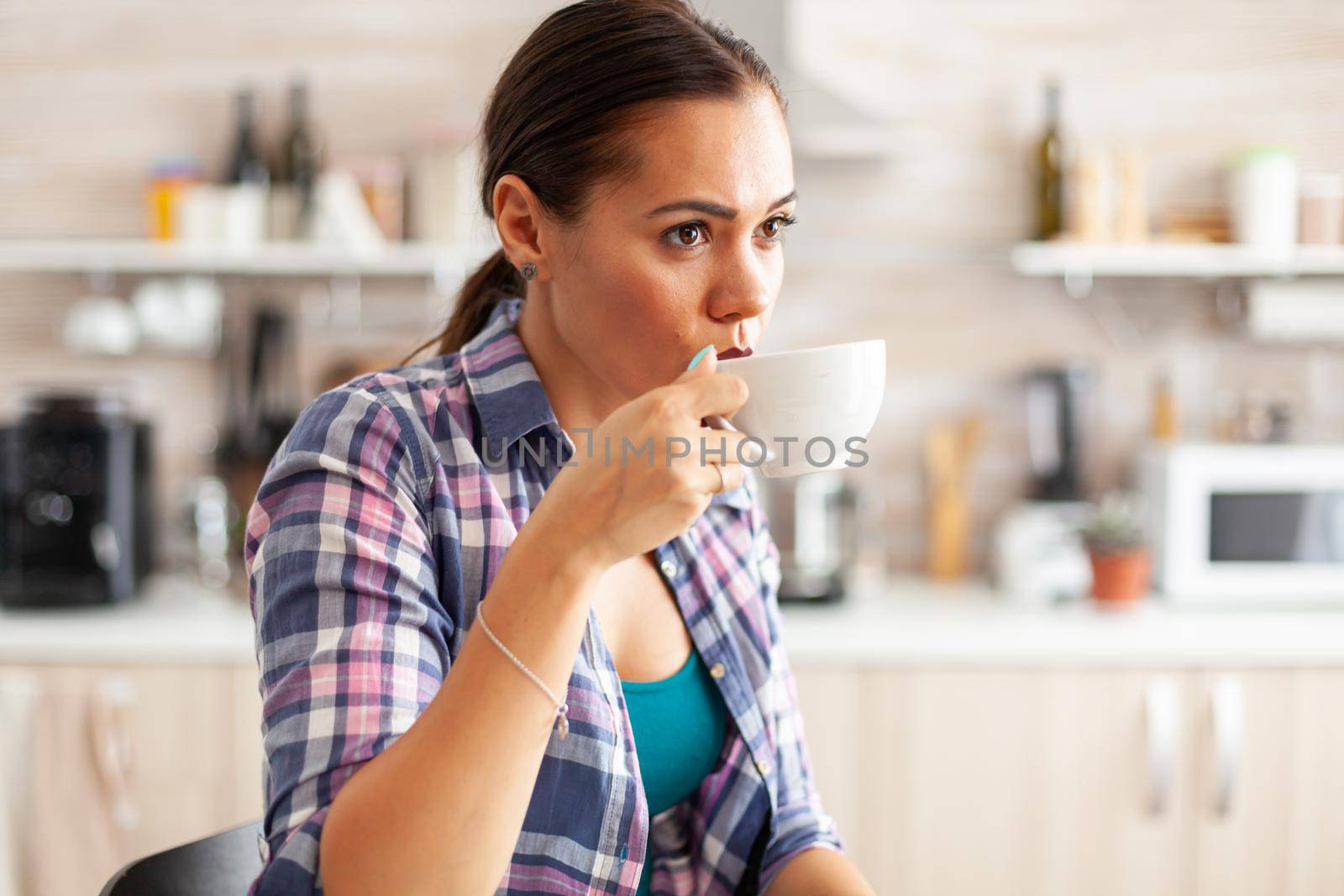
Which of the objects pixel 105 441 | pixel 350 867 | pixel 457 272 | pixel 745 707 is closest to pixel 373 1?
pixel 457 272

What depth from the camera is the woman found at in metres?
0.72

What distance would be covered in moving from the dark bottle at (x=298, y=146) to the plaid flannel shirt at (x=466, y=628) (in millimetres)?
1667

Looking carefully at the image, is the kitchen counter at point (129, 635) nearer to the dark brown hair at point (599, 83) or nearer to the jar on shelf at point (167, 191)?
the jar on shelf at point (167, 191)

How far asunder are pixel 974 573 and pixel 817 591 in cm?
57

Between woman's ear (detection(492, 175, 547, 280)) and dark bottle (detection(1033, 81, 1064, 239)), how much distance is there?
72.9 inches

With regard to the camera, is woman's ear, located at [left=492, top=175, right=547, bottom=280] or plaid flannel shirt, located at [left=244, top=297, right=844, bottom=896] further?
woman's ear, located at [left=492, top=175, right=547, bottom=280]

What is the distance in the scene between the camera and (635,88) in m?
0.92

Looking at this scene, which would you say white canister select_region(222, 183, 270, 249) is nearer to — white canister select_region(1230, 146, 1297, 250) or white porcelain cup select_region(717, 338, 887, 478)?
white porcelain cup select_region(717, 338, 887, 478)

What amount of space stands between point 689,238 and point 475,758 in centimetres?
44

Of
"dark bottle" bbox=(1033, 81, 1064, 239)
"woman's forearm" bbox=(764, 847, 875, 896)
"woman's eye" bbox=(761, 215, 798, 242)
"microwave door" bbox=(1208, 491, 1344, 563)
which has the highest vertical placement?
"dark bottle" bbox=(1033, 81, 1064, 239)

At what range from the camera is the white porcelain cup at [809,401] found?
0.77 metres

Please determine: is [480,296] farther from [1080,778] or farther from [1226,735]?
[1226,735]

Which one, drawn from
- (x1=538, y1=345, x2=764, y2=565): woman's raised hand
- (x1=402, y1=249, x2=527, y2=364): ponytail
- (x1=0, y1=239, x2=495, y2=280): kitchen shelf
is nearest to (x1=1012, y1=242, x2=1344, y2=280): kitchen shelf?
(x1=0, y1=239, x2=495, y2=280): kitchen shelf

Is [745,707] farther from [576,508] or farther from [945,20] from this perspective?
[945,20]
